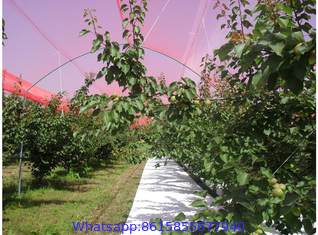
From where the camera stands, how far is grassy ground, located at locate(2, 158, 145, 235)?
3915 millimetres

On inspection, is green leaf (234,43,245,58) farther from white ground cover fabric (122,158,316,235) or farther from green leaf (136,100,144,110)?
white ground cover fabric (122,158,316,235)

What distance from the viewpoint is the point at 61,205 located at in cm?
511

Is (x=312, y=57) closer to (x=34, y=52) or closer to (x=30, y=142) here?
(x=34, y=52)

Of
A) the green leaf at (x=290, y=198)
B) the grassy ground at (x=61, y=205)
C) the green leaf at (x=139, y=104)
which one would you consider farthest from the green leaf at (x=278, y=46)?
the grassy ground at (x=61, y=205)

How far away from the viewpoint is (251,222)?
88cm

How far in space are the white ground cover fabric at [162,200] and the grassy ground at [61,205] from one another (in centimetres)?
24

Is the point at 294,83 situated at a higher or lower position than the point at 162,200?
higher

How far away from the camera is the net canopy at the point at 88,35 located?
3.75 m

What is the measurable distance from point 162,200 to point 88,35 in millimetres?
4071

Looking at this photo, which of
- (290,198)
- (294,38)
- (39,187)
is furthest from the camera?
(39,187)

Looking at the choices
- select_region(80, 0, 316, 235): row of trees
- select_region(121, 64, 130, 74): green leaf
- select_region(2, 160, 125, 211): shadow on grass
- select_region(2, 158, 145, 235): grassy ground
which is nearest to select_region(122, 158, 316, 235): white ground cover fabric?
select_region(2, 158, 145, 235): grassy ground

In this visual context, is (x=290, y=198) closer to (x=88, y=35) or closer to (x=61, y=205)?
(x=88, y=35)

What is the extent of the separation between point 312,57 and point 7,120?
178 inches

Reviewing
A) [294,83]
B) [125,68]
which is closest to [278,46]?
[294,83]
